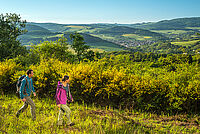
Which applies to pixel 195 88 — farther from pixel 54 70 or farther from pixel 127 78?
pixel 54 70

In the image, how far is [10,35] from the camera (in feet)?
64.9

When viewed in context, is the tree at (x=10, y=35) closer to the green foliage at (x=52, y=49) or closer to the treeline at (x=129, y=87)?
the green foliage at (x=52, y=49)

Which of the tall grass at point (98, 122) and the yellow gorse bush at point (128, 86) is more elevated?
the yellow gorse bush at point (128, 86)

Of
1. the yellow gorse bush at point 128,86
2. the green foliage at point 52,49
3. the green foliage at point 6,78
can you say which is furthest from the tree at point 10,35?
the yellow gorse bush at point 128,86

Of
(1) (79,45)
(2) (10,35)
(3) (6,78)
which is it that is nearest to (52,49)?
(2) (10,35)

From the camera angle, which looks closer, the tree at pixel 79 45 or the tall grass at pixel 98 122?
the tall grass at pixel 98 122

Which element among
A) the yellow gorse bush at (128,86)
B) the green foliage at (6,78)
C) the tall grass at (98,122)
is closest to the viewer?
the tall grass at (98,122)

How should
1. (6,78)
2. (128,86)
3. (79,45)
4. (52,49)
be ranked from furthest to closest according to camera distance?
(79,45)
(52,49)
(6,78)
(128,86)

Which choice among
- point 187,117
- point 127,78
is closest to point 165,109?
point 187,117

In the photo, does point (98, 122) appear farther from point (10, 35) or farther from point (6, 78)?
point (10, 35)

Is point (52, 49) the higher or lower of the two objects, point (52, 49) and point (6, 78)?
the higher

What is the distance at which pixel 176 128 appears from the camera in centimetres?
558

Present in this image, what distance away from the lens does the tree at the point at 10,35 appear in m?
17.3

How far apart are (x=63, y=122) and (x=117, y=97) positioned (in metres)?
2.70
